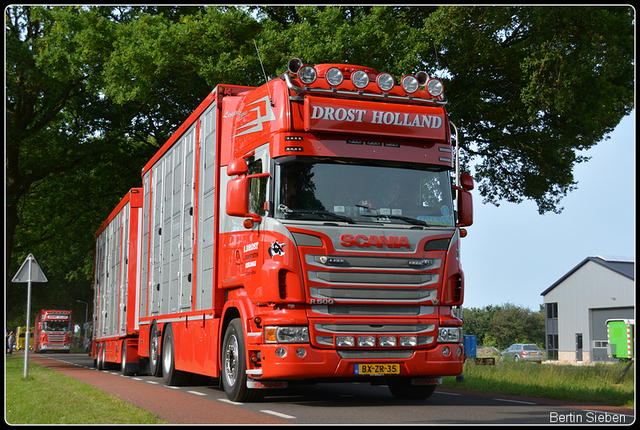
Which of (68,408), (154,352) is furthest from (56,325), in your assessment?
(68,408)

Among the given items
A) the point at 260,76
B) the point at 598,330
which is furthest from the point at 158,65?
the point at 598,330

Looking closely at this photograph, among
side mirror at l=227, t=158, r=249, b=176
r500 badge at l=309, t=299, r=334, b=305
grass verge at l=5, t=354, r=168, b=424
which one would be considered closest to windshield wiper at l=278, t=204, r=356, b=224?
side mirror at l=227, t=158, r=249, b=176

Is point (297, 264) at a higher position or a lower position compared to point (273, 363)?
higher

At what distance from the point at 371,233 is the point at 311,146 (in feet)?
4.57

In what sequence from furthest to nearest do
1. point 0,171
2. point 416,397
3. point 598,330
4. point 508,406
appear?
point 598,330
point 0,171
point 416,397
point 508,406

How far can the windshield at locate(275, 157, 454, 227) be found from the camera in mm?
9430

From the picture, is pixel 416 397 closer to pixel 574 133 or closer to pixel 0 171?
pixel 574 133

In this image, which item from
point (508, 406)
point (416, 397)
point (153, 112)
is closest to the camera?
point (508, 406)

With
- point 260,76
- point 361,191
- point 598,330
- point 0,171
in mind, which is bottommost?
point 598,330

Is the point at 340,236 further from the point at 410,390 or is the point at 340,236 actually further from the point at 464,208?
the point at 410,390

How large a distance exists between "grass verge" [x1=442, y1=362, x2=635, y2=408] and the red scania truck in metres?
2.63

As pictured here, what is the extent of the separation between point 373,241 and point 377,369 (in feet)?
5.38

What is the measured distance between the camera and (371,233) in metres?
9.40

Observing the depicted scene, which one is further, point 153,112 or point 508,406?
point 153,112
